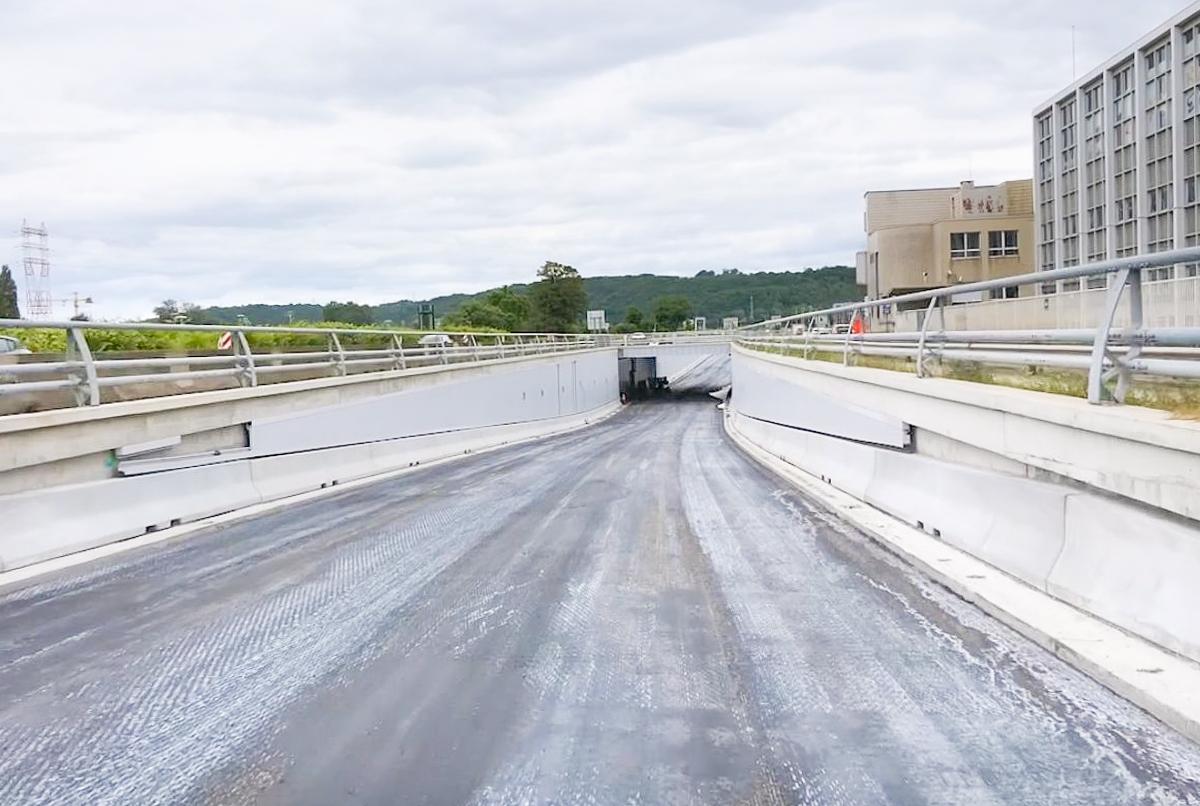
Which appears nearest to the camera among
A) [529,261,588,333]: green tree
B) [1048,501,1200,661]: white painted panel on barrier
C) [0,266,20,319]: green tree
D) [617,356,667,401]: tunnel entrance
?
[1048,501,1200,661]: white painted panel on barrier

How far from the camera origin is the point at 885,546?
9633mm

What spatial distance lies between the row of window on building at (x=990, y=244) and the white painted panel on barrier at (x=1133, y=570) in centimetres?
7837

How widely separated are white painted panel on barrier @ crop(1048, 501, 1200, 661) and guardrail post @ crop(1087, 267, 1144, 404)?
0.76 m

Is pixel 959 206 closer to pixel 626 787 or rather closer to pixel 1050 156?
pixel 1050 156

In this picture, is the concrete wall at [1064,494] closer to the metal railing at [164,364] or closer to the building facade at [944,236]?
the metal railing at [164,364]

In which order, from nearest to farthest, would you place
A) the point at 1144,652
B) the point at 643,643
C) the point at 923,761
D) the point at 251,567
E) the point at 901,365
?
the point at 923,761, the point at 1144,652, the point at 643,643, the point at 251,567, the point at 901,365

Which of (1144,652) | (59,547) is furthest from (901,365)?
(59,547)

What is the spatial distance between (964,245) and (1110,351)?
78.3 meters

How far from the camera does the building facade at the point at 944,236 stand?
80.4m

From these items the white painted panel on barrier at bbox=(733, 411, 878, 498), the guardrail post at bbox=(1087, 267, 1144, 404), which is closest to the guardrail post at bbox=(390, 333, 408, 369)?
the white painted panel on barrier at bbox=(733, 411, 878, 498)

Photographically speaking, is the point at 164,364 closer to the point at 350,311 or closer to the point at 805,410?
the point at 805,410

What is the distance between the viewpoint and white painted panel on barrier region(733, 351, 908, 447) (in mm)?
13289

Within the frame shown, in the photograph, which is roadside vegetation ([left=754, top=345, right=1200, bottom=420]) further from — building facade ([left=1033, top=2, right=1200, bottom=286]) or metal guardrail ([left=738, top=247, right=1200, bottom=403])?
building facade ([left=1033, top=2, right=1200, bottom=286])

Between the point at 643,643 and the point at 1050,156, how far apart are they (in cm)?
6999
